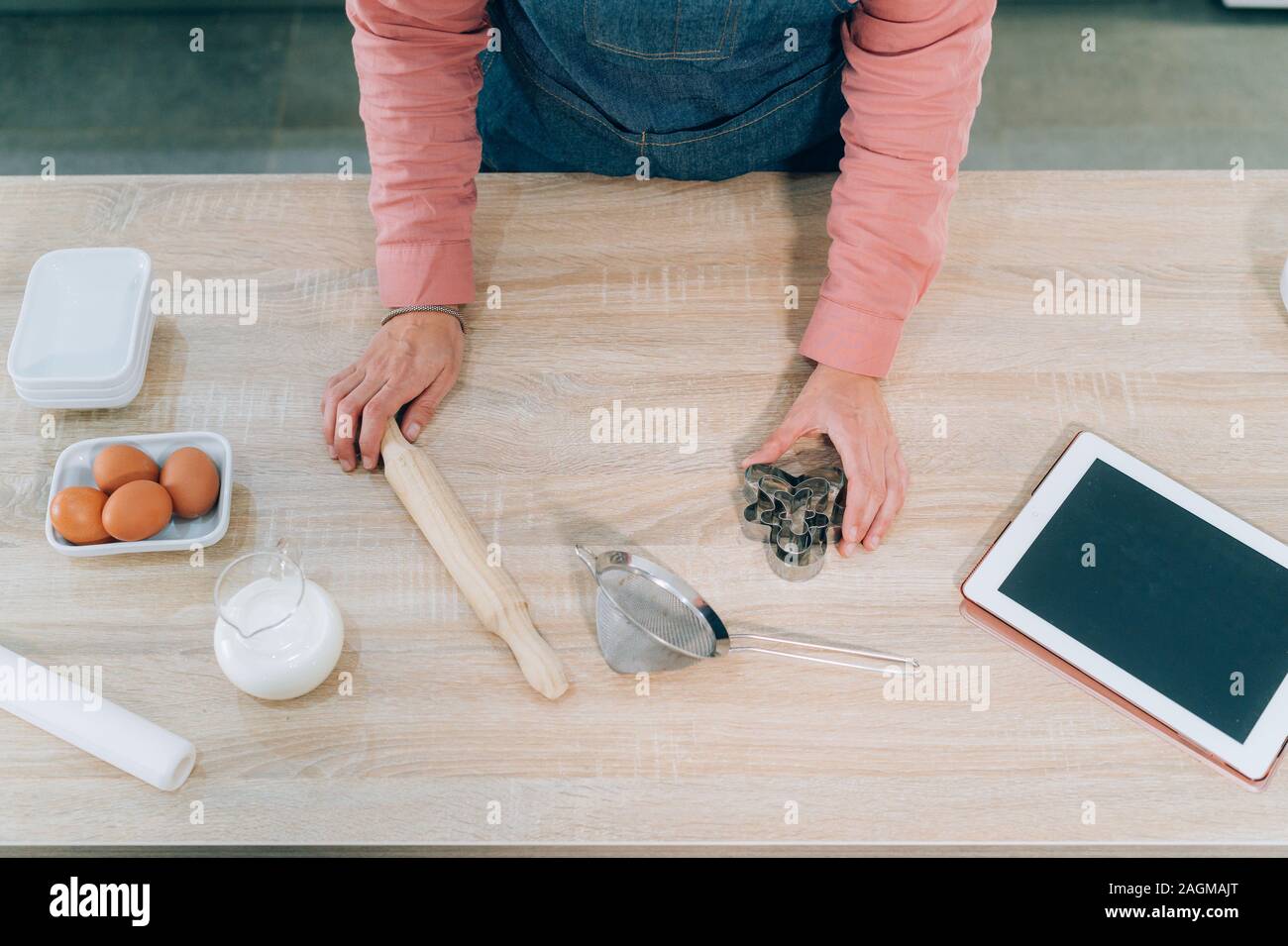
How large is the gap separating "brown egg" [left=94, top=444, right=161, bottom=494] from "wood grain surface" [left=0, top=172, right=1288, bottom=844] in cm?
8

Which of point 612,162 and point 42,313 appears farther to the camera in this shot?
point 612,162

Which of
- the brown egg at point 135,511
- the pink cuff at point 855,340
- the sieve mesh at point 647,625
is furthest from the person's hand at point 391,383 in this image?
the pink cuff at point 855,340

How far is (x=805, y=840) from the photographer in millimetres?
891

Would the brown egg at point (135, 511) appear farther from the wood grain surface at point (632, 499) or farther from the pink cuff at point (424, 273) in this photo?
the pink cuff at point (424, 273)

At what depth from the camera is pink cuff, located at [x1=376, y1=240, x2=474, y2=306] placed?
1.12m

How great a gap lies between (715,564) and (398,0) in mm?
628

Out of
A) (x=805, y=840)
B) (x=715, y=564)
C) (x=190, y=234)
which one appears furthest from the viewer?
(x=190, y=234)

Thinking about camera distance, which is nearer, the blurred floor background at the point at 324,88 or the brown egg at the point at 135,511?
the brown egg at the point at 135,511

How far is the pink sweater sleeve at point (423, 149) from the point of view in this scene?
1078mm

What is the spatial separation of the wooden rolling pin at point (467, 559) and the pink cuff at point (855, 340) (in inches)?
15.7

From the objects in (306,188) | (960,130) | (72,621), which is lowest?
(72,621)
